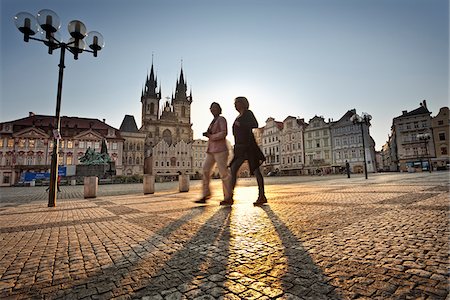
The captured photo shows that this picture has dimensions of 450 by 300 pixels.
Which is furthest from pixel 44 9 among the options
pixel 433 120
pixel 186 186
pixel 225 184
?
pixel 433 120

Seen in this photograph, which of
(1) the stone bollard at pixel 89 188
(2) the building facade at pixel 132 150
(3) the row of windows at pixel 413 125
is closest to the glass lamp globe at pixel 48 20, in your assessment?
(1) the stone bollard at pixel 89 188

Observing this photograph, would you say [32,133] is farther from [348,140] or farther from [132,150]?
[348,140]

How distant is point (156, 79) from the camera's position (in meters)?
83.1

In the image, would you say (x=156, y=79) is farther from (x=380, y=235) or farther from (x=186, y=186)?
(x=380, y=235)

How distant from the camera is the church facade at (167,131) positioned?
6875cm

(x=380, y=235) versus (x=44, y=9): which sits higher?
(x=44, y=9)

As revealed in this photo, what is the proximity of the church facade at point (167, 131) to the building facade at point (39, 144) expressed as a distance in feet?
49.0

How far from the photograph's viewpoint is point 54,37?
6.63 m

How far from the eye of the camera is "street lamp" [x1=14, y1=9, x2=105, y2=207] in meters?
6.25

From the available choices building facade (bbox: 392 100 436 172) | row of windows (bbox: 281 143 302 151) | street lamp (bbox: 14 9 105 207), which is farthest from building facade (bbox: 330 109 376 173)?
street lamp (bbox: 14 9 105 207)

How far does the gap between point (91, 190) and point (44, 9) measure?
6.25m

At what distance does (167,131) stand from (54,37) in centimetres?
7158

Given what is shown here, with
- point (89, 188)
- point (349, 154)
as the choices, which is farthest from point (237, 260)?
point (349, 154)

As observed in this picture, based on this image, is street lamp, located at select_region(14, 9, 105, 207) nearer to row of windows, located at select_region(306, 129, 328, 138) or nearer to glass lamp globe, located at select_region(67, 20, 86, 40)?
glass lamp globe, located at select_region(67, 20, 86, 40)
